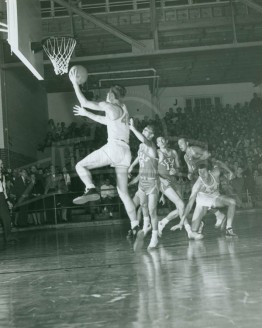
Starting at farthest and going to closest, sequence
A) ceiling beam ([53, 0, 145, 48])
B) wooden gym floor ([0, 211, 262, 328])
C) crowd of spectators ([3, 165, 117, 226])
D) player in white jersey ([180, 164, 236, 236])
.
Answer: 1. ceiling beam ([53, 0, 145, 48])
2. crowd of spectators ([3, 165, 117, 226])
3. player in white jersey ([180, 164, 236, 236])
4. wooden gym floor ([0, 211, 262, 328])

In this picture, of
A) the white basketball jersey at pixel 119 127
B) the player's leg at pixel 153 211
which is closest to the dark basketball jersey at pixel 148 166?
the player's leg at pixel 153 211

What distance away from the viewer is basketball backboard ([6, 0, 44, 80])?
9.22m

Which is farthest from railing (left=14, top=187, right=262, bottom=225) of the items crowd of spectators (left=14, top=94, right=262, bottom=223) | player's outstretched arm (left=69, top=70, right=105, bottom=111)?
player's outstretched arm (left=69, top=70, right=105, bottom=111)

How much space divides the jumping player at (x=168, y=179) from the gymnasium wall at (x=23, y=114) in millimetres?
11374

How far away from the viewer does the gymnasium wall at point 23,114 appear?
20547 mm

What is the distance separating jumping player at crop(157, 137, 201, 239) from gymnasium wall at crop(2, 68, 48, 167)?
11.4 metres

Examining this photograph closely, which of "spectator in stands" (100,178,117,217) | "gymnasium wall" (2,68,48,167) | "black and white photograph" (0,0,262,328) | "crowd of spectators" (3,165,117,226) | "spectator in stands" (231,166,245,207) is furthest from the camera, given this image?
"gymnasium wall" (2,68,48,167)

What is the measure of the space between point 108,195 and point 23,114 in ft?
29.6

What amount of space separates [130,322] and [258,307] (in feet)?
2.77

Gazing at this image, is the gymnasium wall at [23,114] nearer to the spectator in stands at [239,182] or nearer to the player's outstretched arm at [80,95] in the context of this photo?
the spectator in stands at [239,182]

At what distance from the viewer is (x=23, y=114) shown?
22938 mm

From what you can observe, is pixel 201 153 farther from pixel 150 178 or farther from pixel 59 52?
pixel 59 52

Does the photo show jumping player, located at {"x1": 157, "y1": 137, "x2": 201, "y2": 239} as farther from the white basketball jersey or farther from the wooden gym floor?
the white basketball jersey

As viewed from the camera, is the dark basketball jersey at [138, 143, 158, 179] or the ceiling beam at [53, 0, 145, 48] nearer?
the dark basketball jersey at [138, 143, 158, 179]
